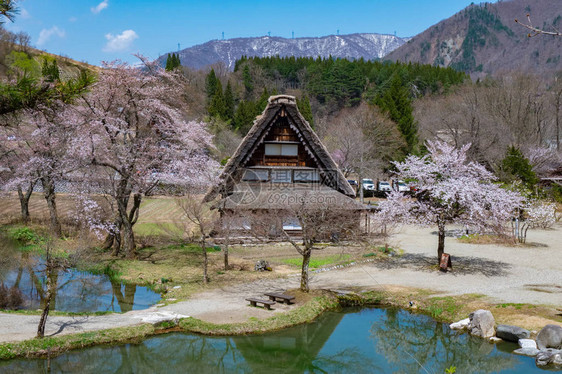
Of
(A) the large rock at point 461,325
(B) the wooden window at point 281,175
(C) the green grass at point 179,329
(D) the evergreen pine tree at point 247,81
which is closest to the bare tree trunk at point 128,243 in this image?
(B) the wooden window at point 281,175

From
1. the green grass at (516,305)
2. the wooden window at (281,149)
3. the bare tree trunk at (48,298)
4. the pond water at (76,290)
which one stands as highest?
the wooden window at (281,149)

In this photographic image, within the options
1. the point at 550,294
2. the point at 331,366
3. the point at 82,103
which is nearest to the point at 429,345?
the point at 331,366

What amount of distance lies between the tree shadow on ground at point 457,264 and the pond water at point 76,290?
10.6 metres

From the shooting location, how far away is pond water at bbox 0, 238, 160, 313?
1587cm

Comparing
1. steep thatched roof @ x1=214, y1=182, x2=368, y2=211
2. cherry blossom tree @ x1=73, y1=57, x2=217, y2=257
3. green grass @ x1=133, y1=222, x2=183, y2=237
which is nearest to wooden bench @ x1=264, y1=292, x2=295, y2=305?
steep thatched roof @ x1=214, y1=182, x2=368, y2=211

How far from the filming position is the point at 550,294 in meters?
15.3

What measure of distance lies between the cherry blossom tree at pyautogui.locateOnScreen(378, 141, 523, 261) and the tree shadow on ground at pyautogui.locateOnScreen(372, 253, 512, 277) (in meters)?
0.94

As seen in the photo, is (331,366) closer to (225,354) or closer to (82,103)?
(225,354)

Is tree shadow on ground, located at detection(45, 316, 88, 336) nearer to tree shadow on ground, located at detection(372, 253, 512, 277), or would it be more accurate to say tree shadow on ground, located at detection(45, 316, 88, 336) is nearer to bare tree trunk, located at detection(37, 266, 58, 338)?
bare tree trunk, located at detection(37, 266, 58, 338)

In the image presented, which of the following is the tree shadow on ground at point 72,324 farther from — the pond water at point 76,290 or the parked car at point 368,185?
the parked car at point 368,185

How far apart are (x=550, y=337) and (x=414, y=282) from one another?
626 centimetres

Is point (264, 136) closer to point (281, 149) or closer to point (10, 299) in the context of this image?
point (281, 149)

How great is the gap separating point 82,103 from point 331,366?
16605 mm

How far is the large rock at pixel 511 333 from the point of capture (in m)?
12.1
